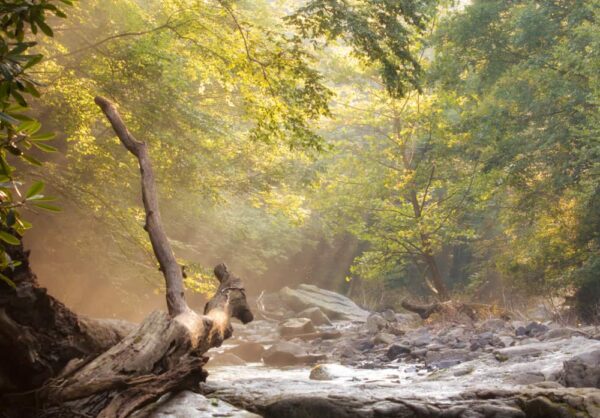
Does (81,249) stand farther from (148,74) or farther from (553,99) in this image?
(553,99)

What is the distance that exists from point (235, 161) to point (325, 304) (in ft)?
39.7

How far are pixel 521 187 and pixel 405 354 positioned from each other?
258 inches

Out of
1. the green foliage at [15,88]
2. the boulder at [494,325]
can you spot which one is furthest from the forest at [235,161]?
the boulder at [494,325]

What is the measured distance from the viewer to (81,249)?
1278 centimetres

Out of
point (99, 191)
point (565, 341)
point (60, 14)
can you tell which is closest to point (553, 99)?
point (565, 341)

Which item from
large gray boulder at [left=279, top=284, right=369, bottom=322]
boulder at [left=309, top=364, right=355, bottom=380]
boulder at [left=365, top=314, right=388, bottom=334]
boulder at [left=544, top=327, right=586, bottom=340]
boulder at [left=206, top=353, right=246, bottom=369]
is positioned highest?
large gray boulder at [left=279, top=284, right=369, bottom=322]

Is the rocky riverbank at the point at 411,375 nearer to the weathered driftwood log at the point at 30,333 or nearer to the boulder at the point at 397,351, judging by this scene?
the boulder at the point at 397,351

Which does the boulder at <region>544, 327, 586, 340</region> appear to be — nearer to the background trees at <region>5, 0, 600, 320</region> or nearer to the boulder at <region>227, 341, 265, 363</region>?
the background trees at <region>5, 0, 600, 320</region>

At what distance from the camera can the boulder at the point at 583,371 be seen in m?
4.94

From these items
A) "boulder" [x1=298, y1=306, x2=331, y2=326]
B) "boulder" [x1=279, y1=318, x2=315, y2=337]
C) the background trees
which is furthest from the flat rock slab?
"boulder" [x1=298, y1=306, x2=331, y2=326]

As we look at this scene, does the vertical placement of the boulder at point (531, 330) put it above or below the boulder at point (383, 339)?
below

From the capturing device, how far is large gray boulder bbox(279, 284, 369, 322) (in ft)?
71.2

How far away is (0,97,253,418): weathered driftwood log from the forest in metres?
0.02

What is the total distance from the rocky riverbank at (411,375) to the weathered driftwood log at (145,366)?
0.26m
